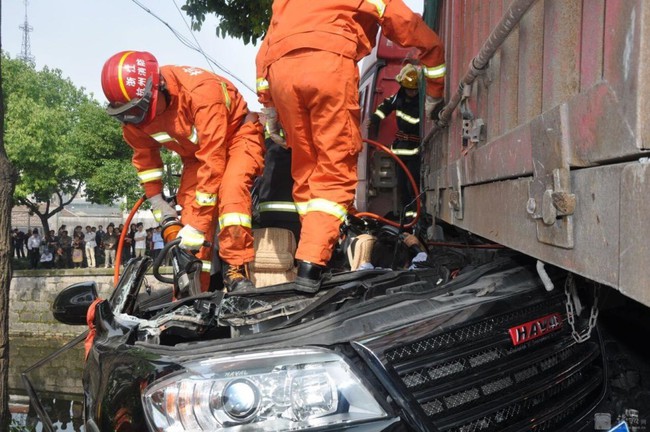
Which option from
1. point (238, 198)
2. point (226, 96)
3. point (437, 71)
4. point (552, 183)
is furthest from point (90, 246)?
point (552, 183)

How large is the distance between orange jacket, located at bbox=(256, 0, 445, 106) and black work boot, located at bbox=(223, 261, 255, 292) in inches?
38.2

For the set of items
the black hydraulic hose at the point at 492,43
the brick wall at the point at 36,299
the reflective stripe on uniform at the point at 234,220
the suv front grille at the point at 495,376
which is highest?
the black hydraulic hose at the point at 492,43

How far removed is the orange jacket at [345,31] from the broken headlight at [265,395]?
182 centimetres

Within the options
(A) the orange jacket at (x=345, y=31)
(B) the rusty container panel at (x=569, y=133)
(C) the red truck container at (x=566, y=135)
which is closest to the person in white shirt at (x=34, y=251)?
(A) the orange jacket at (x=345, y=31)

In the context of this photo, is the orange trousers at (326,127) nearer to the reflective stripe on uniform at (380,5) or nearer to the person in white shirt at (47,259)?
the reflective stripe on uniform at (380,5)

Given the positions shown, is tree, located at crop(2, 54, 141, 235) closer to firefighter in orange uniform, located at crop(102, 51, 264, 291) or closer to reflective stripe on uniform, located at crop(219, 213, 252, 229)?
firefighter in orange uniform, located at crop(102, 51, 264, 291)

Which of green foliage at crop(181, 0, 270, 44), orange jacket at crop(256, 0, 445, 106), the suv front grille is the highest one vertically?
green foliage at crop(181, 0, 270, 44)

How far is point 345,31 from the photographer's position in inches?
113

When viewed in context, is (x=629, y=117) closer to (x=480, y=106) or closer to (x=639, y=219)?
(x=639, y=219)

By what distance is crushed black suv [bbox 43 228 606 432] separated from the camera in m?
1.38

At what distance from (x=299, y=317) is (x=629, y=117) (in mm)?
1215

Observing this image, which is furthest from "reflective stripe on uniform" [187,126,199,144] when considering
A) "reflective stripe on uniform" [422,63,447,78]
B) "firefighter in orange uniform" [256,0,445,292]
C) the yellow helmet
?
the yellow helmet

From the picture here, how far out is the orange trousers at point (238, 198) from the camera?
324 centimetres

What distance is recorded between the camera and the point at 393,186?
4.80m
